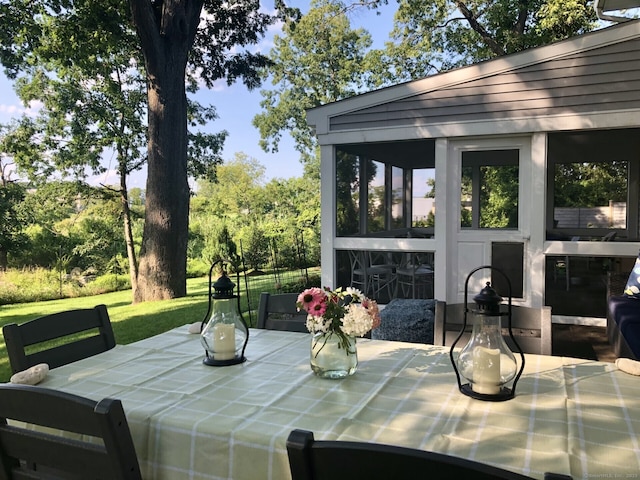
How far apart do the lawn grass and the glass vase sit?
3131mm

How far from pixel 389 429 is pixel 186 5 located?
841 cm

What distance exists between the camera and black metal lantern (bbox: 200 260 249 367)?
174cm

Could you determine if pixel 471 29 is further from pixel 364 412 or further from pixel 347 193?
pixel 364 412

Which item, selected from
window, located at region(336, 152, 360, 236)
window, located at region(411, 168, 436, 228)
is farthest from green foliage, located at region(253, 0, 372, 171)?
window, located at region(336, 152, 360, 236)

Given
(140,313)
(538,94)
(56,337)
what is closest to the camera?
(56,337)

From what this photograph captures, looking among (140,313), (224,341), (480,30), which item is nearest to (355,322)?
(224,341)

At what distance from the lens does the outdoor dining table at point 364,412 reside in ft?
3.67

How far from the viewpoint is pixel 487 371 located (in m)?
1.39

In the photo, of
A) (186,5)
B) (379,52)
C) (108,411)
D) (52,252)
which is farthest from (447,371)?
(379,52)

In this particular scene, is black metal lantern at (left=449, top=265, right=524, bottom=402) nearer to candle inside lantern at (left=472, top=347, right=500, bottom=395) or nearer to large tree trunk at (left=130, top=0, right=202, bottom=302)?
candle inside lantern at (left=472, top=347, right=500, bottom=395)

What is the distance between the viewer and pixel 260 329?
2.40 metres

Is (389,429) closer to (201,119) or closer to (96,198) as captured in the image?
(96,198)

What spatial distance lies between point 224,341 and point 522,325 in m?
1.26

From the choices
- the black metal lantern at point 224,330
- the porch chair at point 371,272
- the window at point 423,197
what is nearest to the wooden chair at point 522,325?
the black metal lantern at point 224,330
